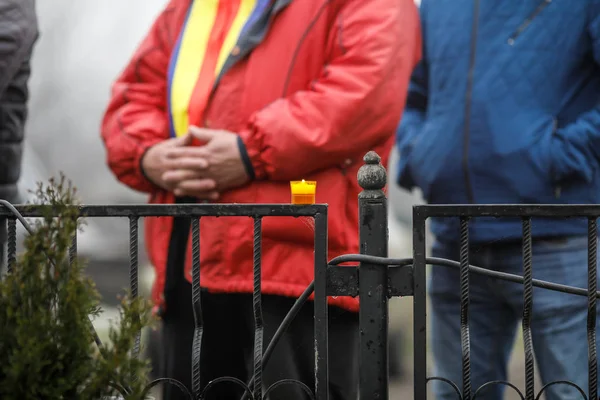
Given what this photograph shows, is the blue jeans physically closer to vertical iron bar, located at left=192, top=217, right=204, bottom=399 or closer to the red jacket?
the red jacket

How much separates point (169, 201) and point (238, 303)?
1.75 feet

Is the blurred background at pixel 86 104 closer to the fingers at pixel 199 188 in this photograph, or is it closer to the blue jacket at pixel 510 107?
the fingers at pixel 199 188

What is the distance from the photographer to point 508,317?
3340 millimetres

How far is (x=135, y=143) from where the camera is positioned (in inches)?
139

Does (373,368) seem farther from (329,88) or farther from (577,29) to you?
(577,29)

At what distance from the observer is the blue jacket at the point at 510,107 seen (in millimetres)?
3221

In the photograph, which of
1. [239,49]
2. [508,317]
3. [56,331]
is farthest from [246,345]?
[56,331]

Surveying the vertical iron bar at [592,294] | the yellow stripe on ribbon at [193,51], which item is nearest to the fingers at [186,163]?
the yellow stripe on ribbon at [193,51]

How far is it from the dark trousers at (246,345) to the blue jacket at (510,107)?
24.8 inches

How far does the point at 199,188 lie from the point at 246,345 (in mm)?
641

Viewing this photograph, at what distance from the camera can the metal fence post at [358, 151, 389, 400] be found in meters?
2.25

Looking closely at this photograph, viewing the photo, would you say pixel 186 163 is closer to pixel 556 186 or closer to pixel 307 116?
pixel 307 116

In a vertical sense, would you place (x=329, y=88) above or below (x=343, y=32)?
below

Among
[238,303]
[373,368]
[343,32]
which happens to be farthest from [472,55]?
[373,368]
